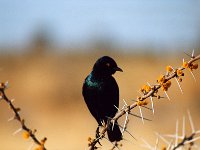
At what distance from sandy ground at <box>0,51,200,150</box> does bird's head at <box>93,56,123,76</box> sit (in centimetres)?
438

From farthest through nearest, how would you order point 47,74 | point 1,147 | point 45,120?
1. point 47,74
2. point 45,120
3. point 1,147

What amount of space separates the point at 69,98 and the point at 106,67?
13.3m

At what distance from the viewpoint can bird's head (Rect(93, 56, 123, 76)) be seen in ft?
19.8

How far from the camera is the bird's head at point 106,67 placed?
6047 mm

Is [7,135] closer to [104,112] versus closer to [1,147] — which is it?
[1,147]

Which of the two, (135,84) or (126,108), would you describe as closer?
(126,108)

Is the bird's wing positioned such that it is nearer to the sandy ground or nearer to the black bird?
the black bird

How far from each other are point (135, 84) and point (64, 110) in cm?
323

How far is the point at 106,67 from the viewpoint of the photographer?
6.07 m

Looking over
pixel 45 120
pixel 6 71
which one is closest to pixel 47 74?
pixel 6 71

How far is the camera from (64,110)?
18156 millimetres

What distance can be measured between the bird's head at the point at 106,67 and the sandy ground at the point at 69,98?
438 centimetres

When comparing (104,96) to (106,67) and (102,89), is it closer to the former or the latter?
(102,89)

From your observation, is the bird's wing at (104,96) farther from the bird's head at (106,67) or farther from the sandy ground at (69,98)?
the sandy ground at (69,98)
